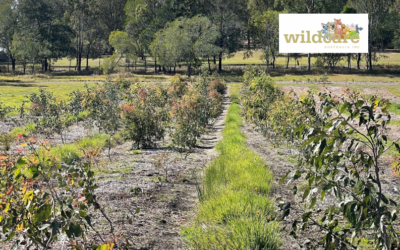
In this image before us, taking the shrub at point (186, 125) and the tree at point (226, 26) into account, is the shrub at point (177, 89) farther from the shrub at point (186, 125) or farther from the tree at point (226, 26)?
the tree at point (226, 26)

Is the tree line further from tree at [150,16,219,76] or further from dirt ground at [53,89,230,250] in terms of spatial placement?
dirt ground at [53,89,230,250]

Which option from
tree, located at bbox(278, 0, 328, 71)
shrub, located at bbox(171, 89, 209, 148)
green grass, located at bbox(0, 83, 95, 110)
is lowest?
shrub, located at bbox(171, 89, 209, 148)

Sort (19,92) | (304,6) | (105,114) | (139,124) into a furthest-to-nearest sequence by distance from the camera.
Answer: (304,6)
(19,92)
(105,114)
(139,124)

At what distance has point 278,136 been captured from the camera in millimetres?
12359

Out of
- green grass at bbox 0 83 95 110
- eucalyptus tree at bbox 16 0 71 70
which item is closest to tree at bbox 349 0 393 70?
green grass at bbox 0 83 95 110

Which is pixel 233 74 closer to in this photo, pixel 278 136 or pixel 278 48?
pixel 278 48

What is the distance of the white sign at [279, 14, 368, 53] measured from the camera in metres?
46.2

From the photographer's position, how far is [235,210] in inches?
219

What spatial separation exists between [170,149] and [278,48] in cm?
4784

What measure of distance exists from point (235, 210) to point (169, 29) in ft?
164

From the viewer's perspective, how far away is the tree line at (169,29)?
174 feet

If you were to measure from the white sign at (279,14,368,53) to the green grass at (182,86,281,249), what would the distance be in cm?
4085

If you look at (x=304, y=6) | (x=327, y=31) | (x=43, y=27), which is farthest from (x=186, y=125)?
(x=43, y=27)

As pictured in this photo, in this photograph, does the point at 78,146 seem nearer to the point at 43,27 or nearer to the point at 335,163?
the point at 335,163
